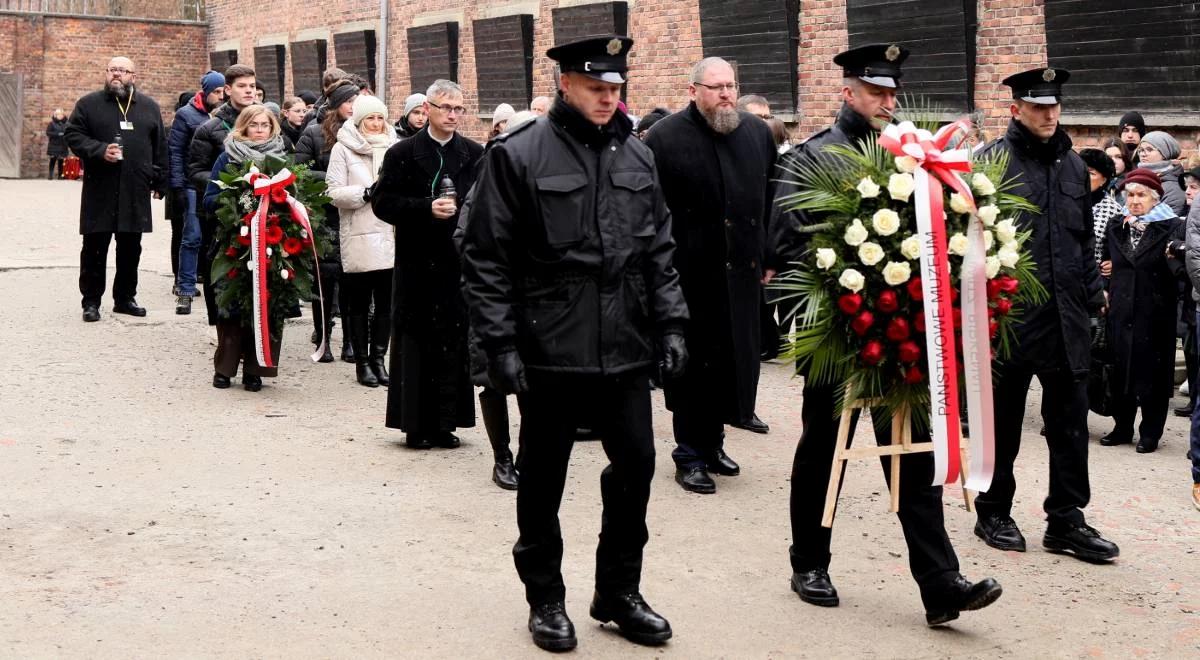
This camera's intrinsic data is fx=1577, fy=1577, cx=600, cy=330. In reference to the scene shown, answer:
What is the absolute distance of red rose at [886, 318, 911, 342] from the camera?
5.58 metres

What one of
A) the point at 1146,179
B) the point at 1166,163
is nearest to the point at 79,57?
the point at 1166,163

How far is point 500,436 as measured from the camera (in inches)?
310

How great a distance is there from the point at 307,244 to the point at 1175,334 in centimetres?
557

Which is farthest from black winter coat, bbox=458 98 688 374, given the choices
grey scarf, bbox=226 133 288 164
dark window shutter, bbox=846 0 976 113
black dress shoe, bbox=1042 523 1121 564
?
dark window shutter, bbox=846 0 976 113

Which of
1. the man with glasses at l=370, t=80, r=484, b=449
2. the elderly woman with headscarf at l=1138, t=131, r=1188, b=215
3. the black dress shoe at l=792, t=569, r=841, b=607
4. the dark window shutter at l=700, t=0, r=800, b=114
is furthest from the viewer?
the dark window shutter at l=700, t=0, r=800, b=114

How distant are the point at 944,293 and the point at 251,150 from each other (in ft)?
20.8

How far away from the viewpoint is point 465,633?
18.1ft

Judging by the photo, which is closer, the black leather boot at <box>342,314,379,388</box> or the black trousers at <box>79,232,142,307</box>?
the black leather boot at <box>342,314,379,388</box>

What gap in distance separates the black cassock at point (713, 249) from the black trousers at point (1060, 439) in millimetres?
1563

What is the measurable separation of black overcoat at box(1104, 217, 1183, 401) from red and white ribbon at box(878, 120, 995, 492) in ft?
12.9

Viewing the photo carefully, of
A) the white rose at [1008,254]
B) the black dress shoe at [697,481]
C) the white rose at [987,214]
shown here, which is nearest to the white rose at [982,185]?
the white rose at [987,214]

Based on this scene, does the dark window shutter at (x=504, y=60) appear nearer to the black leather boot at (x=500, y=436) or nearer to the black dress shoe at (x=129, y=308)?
the black dress shoe at (x=129, y=308)

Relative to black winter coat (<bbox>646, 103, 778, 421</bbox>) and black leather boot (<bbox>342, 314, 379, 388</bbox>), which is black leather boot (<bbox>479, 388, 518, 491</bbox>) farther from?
black leather boot (<bbox>342, 314, 379, 388</bbox>)

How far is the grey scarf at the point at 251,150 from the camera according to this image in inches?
416
